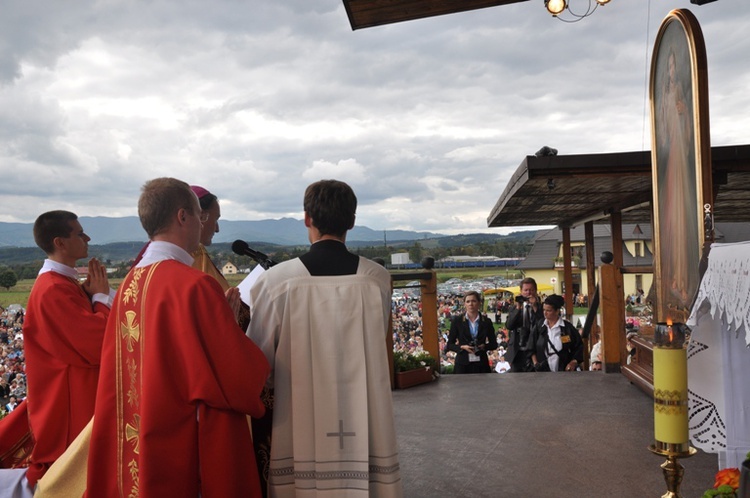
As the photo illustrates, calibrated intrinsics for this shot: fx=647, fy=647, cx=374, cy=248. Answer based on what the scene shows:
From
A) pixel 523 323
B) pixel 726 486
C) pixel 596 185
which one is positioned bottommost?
pixel 523 323

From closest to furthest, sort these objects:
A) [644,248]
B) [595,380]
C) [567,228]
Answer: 1. [595,380]
2. [567,228]
3. [644,248]

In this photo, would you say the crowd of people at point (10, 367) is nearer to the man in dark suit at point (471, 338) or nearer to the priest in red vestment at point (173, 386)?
the priest in red vestment at point (173, 386)

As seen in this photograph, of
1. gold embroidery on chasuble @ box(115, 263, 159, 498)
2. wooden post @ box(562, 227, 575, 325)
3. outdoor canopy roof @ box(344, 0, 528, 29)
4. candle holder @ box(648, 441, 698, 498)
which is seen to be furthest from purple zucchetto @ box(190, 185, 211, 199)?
wooden post @ box(562, 227, 575, 325)

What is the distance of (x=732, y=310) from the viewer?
7.63ft

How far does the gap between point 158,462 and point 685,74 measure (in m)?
3.33

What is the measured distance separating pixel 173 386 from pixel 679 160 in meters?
3.10

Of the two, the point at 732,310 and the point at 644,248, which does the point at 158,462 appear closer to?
the point at 732,310

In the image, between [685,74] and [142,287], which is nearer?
[142,287]

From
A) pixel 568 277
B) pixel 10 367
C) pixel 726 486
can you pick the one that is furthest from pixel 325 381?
pixel 568 277

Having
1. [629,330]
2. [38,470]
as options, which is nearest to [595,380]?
[629,330]

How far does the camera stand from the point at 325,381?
2512mm

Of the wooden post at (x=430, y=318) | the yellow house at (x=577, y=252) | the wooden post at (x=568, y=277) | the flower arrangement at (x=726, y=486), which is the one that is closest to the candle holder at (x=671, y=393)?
the flower arrangement at (x=726, y=486)

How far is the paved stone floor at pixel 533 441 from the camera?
144 inches

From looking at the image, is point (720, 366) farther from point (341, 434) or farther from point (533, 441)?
point (533, 441)
